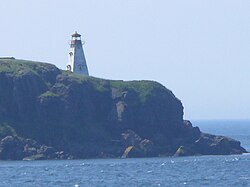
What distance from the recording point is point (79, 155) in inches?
6599

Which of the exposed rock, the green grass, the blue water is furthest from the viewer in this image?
the green grass

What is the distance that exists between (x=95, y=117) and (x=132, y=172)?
48005 mm

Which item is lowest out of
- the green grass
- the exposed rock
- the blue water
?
the blue water

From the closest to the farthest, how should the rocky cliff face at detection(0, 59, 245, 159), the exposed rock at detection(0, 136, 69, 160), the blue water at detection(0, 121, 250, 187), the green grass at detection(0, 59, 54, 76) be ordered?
the blue water at detection(0, 121, 250, 187)
the exposed rock at detection(0, 136, 69, 160)
the rocky cliff face at detection(0, 59, 245, 159)
the green grass at detection(0, 59, 54, 76)

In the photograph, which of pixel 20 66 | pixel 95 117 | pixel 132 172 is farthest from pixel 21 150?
pixel 132 172

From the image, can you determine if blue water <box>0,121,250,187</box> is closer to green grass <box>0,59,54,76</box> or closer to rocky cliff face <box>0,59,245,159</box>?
rocky cliff face <box>0,59,245,159</box>

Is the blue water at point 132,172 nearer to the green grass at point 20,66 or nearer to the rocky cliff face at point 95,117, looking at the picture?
the rocky cliff face at point 95,117

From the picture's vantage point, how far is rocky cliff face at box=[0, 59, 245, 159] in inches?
6698

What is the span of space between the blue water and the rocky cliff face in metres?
7.62

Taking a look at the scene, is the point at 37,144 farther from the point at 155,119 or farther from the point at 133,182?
the point at 133,182

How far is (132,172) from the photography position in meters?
133

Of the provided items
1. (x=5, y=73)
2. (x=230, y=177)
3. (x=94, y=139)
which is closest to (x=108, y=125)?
(x=94, y=139)

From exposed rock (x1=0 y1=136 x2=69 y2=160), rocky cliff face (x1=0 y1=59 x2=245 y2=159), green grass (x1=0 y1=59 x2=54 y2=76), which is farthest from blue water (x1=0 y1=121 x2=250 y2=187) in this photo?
green grass (x1=0 y1=59 x2=54 y2=76)

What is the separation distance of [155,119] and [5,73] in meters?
24.8
